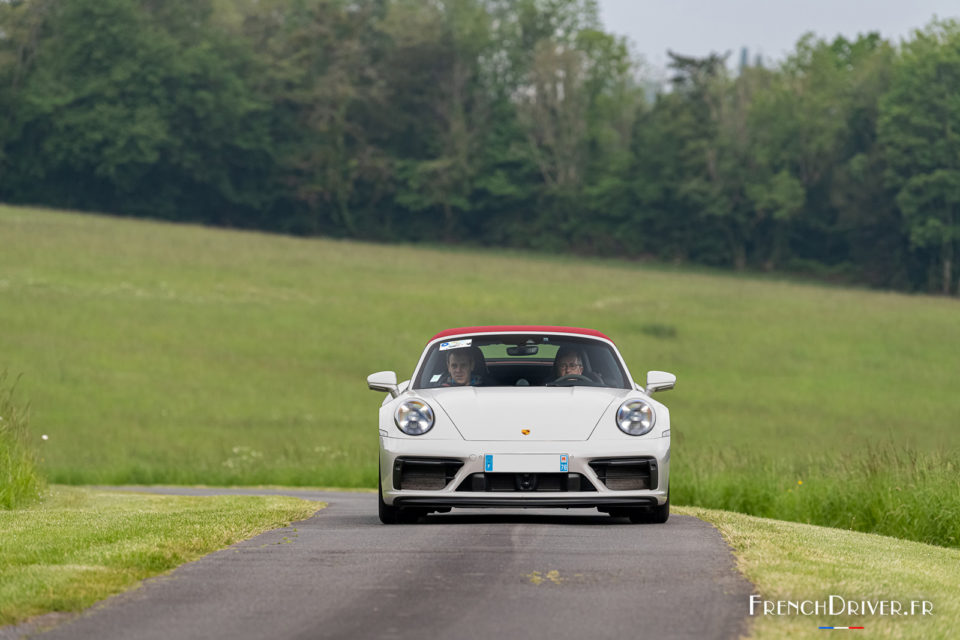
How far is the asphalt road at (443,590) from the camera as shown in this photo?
6898 mm

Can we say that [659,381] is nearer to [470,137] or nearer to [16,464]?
[16,464]

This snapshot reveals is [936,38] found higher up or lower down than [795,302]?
higher up

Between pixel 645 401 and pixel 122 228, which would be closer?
pixel 645 401

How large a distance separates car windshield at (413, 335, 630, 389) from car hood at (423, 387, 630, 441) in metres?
0.61

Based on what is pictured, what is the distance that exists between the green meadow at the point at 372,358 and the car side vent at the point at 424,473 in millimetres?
5428

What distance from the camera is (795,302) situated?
2504 inches

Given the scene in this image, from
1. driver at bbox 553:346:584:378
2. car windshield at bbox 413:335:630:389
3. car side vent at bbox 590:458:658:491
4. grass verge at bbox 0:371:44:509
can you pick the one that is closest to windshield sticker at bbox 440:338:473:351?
car windshield at bbox 413:335:630:389

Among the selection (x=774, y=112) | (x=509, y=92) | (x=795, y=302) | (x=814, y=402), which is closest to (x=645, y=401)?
(x=814, y=402)

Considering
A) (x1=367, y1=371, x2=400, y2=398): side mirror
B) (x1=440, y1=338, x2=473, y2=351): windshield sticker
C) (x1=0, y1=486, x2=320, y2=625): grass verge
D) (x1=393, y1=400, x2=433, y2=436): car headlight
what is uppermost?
(x1=440, y1=338, x2=473, y2=351): windshield sticker

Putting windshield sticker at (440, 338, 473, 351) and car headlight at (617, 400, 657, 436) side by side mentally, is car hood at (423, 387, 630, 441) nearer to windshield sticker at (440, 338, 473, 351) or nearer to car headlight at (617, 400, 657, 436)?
car headlight at (617, 400, 657, 436)

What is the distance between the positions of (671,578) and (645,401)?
3.10 m

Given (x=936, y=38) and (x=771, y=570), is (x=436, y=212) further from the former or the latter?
(x=771, y=570)

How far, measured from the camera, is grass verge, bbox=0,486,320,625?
762 cm

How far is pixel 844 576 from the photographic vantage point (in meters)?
8.49
